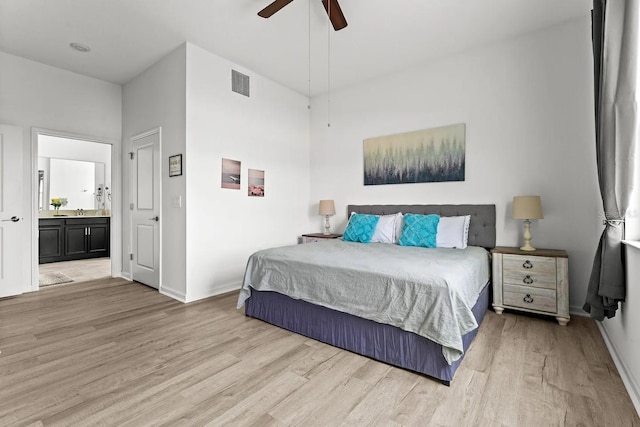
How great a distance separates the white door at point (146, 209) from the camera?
12.9 ft

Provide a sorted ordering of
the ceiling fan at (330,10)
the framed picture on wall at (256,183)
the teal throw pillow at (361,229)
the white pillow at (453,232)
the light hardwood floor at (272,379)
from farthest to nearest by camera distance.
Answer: the framed picture on wall at (256,183), the teal throw pillow at (361,229), the white pillow at (453,232), the ceiling fan at (330,10), the light hardwood floor at (272,379)

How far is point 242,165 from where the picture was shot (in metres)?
4.06

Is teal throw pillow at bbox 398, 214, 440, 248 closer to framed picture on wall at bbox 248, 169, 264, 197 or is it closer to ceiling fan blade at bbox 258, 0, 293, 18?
framed picture on wall at bbox 248, 169, 264, 197

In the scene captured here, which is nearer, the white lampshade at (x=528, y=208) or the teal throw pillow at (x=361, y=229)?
the white lampshade at (x=528, y=208)

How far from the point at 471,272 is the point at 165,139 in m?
3.62

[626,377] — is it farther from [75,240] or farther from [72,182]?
[72,182]

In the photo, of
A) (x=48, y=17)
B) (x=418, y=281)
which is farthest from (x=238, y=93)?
(x=418, y=281)

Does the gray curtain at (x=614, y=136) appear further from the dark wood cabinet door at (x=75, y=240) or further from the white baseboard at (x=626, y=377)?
the dark wood cabinet door at (x=75, y=240)

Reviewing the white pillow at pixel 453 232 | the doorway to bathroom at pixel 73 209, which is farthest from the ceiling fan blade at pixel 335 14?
the doorway to bathroom at pixel 73 209

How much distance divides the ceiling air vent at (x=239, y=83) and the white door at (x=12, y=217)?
2621mm

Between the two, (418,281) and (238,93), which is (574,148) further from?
(238,93)

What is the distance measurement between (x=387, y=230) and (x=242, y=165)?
2058mm

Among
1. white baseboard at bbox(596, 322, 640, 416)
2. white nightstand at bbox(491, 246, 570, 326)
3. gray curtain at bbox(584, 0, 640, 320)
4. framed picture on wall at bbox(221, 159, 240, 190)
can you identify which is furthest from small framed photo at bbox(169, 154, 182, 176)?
white baseboard at bbox(596, 322, 640, 416)

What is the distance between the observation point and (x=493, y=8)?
2840 millimetres
